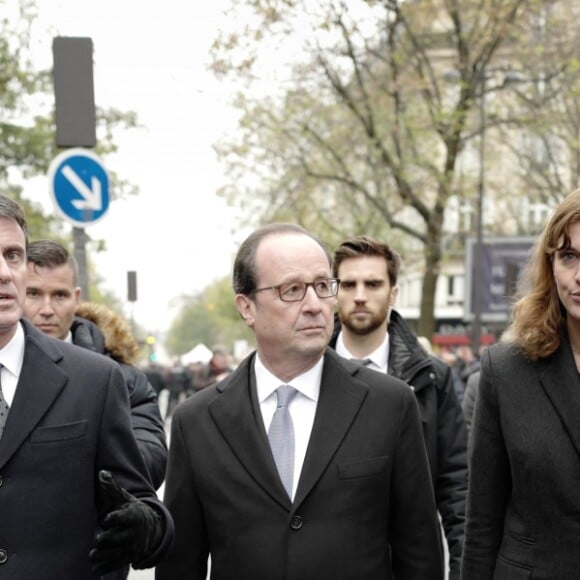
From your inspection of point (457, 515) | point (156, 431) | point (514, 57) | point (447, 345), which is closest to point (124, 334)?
point (156, 431)

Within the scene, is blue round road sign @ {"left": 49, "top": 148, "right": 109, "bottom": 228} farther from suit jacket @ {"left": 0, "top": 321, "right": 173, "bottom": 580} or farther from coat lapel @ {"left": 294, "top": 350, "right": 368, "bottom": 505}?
suit jacket @ {"left": 0, "top": 321, "right": 173, "bottom": 580}

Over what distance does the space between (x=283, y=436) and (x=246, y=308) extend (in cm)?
50

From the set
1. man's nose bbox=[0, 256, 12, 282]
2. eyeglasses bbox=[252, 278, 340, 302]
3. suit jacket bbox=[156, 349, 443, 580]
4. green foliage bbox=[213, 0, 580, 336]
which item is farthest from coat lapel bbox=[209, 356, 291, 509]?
green foliage bbox=[213, 0, 580, 336]

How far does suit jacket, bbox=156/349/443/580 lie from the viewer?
3.45m

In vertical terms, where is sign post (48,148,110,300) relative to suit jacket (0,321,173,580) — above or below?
above

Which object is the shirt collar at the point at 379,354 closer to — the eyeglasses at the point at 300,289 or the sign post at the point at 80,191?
the eyeglasses at the point at 300,289

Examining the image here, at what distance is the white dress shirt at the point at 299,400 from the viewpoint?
3.62 m

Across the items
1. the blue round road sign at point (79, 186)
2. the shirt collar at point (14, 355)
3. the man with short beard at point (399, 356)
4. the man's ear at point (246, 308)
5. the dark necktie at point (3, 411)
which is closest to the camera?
the dark necktie at point (3, 411)

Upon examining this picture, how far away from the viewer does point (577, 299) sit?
136 inches

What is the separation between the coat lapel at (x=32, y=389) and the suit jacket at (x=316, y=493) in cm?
60

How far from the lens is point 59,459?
316 cm

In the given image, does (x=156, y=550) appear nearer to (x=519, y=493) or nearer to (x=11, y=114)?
(x=519, y=493)

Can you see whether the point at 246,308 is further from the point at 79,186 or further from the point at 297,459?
the point at 79,186

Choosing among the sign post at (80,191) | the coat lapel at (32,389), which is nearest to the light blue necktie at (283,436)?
the coat lapel at (32,389)
